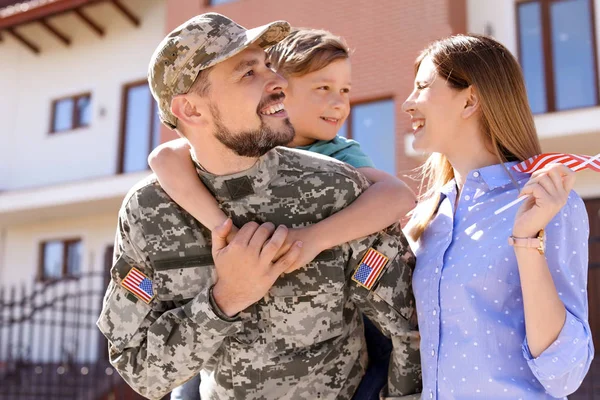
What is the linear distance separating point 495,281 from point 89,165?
14.3 metres

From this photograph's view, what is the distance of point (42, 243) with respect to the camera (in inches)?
640

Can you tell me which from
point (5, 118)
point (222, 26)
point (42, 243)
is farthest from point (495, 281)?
point (5, 118)

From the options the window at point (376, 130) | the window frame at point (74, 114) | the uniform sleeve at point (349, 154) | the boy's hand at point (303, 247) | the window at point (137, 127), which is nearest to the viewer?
the boy's hand at point (303, 247)

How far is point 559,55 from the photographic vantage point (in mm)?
11297

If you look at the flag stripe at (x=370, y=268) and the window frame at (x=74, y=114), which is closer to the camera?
the flag stripe at (x=370, y=268)

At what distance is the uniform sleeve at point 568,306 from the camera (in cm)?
212

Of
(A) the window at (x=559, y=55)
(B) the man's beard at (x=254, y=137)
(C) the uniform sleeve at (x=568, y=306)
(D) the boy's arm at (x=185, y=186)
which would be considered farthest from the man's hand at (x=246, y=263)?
(A) the window at (x=559, y=55)

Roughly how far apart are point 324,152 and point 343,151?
0.08 m

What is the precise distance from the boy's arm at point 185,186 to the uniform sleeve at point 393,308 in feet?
1.61

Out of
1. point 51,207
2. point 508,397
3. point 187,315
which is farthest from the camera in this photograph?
point 51,207

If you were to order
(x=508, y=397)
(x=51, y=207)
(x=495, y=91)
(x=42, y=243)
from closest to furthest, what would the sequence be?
(x=508, y=397) < (x=495, y=91) < (x=51, y=207) < (x=42, y=243)

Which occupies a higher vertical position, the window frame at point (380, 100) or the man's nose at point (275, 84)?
the man's nose at point (275, 84)

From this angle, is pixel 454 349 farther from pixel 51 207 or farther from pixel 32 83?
pixel 32 83

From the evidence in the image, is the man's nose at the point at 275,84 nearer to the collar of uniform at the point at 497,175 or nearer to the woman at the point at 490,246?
the woman at the point at 490,246
